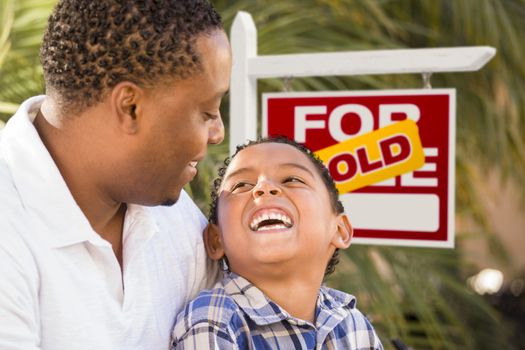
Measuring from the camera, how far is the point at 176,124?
1.35 m

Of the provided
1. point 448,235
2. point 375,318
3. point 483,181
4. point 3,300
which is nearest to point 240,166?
point 3,300

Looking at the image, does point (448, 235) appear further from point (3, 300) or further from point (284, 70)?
point (3, 300)

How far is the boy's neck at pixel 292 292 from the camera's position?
1716 millimetres

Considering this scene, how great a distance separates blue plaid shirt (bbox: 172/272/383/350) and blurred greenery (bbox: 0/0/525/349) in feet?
4.79

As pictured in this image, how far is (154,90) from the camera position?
1337mm

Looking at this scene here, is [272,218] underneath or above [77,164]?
underneath

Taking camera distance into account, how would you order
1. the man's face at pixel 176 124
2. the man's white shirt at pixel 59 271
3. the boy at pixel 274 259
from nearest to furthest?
the man's white shirt at pixel 59 271 → the man's face at pixel 176 124 → the boy at pixel 274 259

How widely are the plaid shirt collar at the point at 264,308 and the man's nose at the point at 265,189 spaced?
189 mm

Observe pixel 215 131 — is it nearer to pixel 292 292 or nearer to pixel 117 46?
pixel 117 46

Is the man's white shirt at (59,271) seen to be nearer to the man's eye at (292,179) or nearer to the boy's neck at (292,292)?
the boy's neck at (292,292)

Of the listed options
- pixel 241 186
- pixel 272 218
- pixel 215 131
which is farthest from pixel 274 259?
pixel 215 131

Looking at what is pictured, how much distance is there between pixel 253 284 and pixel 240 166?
27cm

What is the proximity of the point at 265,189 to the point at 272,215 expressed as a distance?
59mm

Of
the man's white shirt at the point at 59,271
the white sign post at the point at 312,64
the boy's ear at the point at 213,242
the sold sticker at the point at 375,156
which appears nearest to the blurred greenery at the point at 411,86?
the white sign post at the point at 312,64
